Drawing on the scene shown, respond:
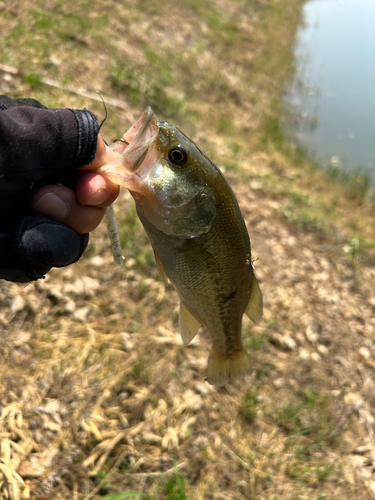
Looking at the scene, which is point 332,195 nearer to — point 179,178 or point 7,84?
point 7,84

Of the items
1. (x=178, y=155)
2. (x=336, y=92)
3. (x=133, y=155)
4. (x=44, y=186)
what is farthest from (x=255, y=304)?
(x=336, y=92)

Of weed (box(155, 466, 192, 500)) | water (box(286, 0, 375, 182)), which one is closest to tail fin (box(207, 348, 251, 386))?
weed (box(155, 466, 192, 500))

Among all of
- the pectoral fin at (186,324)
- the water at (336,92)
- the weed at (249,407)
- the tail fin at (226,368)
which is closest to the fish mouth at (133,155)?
the pectoral fin at (186,324)

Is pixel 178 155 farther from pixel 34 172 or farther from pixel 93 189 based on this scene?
pixel 34 172

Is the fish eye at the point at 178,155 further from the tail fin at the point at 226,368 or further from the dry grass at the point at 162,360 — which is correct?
the dry grass at the point at 162,360

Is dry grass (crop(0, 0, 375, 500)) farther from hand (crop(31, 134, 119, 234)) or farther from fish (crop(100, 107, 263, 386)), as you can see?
Result: hand (crop(31, 134, 119, 234))

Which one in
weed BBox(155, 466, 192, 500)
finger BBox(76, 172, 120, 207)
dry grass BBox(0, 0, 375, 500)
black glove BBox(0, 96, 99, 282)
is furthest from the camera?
dry grass BBox(0, 0, 375, 500)
